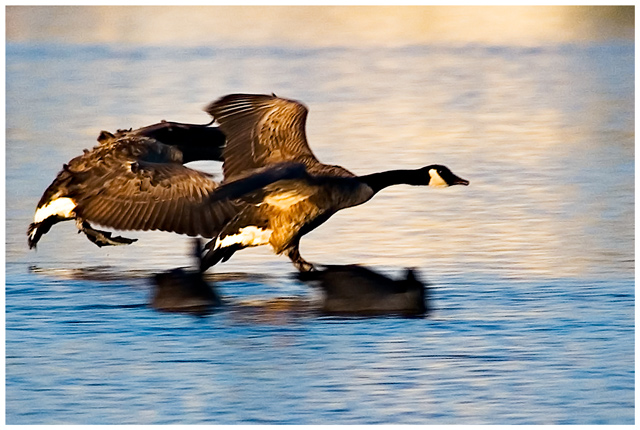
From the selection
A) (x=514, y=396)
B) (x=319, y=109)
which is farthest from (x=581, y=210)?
(x=319, y=109)

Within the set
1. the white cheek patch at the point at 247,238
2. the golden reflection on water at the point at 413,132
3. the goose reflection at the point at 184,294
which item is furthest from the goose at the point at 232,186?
the golden reflection on water at the point at 413,132

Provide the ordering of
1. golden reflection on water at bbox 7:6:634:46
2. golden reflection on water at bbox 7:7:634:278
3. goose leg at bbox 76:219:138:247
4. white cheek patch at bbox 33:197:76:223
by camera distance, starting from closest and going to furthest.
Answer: white cheek patch at bbox 33:197:76:223 < goose leg at bbox 76:219:138:247 < golden reflection on water at bbox 7:7:634:278 < golden reflection on water at bbox 7:6:634:46

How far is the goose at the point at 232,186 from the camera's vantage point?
10.2m

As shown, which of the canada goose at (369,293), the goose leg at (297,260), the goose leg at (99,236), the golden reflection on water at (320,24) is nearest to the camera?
the canada goose at (369,293)

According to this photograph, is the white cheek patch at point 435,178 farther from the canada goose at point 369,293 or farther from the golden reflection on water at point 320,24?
the golden reflection on water at point 320,24

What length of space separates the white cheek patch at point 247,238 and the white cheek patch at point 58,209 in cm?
141

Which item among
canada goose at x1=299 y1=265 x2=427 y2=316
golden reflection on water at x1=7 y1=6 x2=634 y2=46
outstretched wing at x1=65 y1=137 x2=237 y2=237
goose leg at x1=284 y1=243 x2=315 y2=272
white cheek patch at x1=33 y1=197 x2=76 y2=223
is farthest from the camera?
golden reflection on water at x1=7 y1=6 x2=634 y2=46

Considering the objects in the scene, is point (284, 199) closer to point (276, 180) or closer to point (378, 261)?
point (276, 180)

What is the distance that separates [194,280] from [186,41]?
600 inches

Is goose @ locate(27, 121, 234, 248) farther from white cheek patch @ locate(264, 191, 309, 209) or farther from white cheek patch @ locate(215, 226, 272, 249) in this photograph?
white cheek patch @ locate(264, 191, 309, 209)

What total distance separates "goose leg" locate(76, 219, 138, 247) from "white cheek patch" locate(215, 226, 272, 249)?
136 centimetres

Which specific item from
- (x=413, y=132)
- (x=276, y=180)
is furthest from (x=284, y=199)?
(x=413, y=132)

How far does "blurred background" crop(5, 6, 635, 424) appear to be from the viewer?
8.36 metres

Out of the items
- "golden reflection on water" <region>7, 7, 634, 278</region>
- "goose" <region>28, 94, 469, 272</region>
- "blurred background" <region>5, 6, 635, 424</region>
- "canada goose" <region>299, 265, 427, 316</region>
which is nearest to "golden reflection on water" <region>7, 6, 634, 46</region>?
"golden reflection on water" <region>7, 7, 634, 278</region>
